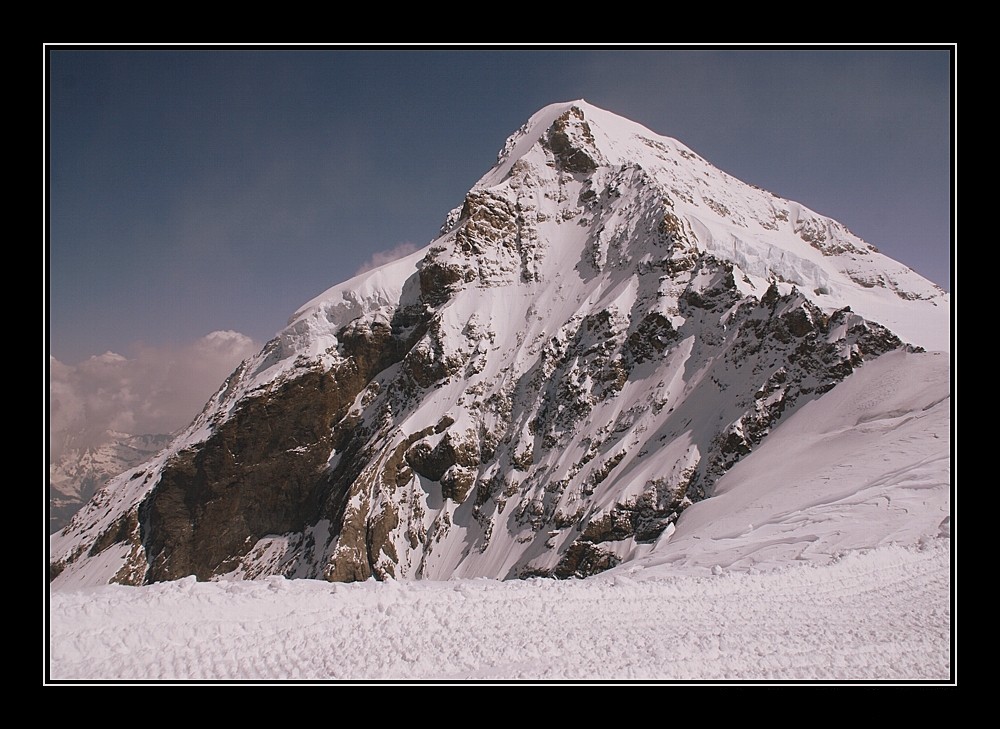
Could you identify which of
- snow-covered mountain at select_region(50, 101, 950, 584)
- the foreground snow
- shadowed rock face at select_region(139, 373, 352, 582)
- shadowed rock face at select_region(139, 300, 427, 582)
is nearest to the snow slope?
the foreground snow

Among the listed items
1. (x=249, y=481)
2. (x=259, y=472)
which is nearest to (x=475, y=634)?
(x=259, y=472)

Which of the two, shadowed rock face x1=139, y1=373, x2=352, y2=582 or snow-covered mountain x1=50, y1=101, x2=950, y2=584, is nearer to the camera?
snow-covered mountain x1=50, y1=101, x2=950, y2=584

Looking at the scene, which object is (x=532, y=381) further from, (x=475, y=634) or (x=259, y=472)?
(x=475, y=634)

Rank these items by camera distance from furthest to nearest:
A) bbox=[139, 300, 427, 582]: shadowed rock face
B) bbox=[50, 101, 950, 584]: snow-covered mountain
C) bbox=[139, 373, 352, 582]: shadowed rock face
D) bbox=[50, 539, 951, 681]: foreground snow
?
bbox=[139, 373, 352, 582]: shadowed rock face → bbox=[139, 300, 427, 582]: shadowed rock face → bbox=[50, 101, 950, 584]: snow-covered mountain → bbox=[50, 539, 951, 681]: foreground snow

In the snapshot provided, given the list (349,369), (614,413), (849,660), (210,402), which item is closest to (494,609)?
(849,660)

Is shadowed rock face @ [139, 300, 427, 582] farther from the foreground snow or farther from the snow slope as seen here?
the foreground snow

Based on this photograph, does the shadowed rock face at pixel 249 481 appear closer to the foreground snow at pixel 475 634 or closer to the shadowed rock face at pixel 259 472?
the shadowed rock face at pixel 259 472

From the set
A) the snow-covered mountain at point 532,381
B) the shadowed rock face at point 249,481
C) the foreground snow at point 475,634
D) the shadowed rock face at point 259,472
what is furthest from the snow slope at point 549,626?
the shadowed rock face at point 249,481
